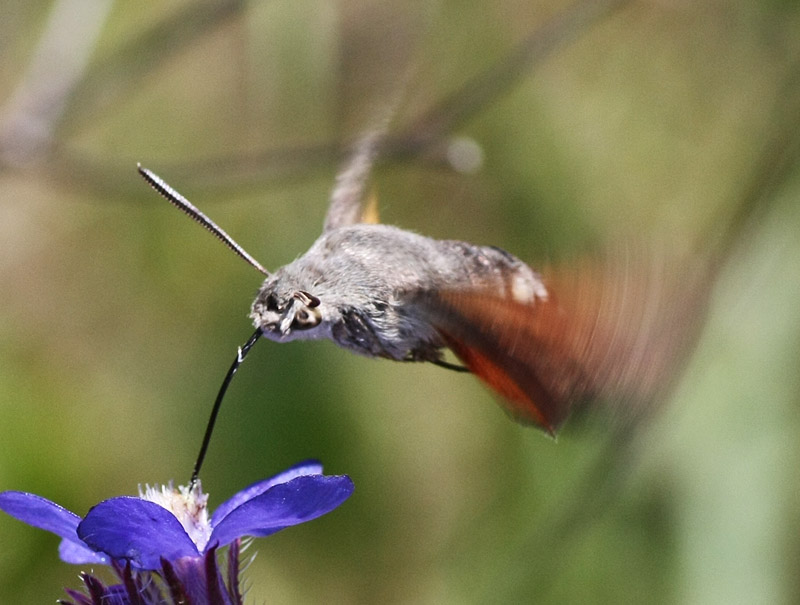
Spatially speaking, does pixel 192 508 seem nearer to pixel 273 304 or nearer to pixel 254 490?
pixel 254 490

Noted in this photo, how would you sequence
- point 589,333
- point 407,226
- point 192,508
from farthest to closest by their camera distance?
1. point 407,226
2. point 192,508
3. point 589,333

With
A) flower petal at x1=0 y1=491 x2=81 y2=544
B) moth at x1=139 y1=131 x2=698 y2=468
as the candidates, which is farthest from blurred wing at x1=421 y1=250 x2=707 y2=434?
flower petal at x1=0 y1=491 x2=81 y2=544

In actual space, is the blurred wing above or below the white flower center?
above

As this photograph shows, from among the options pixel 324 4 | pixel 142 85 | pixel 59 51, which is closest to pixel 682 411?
pixel 324 4

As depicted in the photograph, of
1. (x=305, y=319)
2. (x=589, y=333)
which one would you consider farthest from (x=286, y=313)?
(x=589, y=333)

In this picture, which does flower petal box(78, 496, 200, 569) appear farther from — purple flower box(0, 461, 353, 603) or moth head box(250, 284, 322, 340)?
moth head box(250, 284, 322, 340)

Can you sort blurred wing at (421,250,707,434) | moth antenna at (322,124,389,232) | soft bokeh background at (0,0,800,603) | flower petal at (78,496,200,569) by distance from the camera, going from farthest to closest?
soft bokeh background at (0,0,800,603) → moth antenna at (322,124,389,232) → blurred wing at (421,250,707,434) → flower petal at (78,496,200,569)
